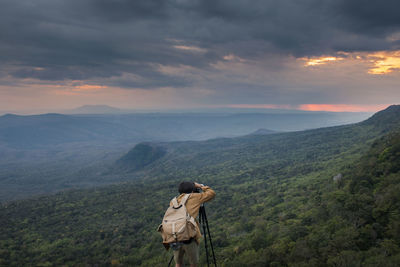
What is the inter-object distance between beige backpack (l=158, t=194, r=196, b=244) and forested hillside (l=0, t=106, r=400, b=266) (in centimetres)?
800

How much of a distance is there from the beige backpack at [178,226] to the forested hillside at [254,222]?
8.00 m

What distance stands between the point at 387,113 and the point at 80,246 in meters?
99.2

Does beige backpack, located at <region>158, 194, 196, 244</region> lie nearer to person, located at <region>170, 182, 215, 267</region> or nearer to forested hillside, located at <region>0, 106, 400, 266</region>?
person, located at <region>170, 182, 215, 267</region>

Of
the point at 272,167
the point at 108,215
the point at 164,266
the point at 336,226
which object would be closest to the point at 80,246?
the point at 108,215

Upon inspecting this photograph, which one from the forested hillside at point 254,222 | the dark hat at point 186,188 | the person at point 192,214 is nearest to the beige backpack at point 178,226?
the person at point 192,214

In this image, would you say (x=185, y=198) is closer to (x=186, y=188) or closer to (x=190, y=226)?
(x=186, y=188)

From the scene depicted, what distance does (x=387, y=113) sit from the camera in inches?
3223

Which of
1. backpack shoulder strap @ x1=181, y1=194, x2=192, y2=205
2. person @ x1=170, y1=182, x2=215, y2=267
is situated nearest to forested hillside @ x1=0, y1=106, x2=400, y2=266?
person @ x1=170, y1=182, x2=215, y2=267

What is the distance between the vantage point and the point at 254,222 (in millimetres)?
26594

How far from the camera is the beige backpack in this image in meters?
5.58

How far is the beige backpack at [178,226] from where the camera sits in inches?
220

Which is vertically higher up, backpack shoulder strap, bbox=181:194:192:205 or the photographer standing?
backpack shoulder strap, bbox=181:194:192:205

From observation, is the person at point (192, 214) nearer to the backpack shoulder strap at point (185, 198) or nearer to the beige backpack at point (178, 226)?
the backpack shoulder strap at point (185, 198)

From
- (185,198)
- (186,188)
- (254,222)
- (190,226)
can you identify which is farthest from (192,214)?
(254,222)
